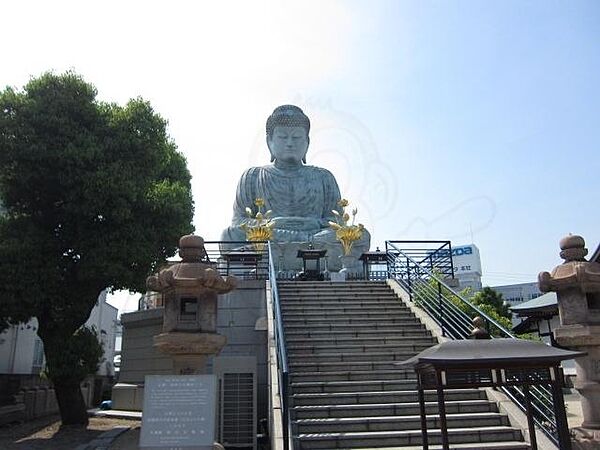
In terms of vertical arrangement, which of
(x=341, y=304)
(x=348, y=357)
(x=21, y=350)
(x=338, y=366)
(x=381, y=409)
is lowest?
(x=381, y=409)

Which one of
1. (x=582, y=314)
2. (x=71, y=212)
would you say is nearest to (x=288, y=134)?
(x=71, y=212)

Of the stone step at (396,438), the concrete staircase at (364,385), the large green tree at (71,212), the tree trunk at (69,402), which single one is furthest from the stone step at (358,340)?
the tree trunk at (69,402)

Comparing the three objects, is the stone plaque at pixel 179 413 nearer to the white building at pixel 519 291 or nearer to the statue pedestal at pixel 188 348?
the statue pedestal at pixel 188 348

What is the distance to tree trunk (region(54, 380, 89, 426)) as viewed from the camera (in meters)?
11.1

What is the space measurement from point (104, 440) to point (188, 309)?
13.7ft

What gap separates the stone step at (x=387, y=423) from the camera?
7.43 meters

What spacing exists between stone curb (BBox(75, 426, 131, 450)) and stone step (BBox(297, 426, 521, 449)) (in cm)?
378

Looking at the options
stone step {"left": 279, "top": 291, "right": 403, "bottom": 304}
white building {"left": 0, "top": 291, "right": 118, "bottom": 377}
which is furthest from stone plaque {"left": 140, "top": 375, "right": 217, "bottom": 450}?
white building {"left": 0, "top": 291, "right": 118, "bottom": 377}

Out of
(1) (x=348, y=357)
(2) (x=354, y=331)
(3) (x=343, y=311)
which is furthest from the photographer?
(3) (x=343, y=311)

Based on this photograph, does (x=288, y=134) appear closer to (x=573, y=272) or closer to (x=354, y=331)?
(x=354, y=331)

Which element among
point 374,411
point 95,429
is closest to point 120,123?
point 95,429

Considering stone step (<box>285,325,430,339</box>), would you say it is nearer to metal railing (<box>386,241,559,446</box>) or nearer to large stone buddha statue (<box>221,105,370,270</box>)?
metal railing (<box>386,241,559,446</box>)

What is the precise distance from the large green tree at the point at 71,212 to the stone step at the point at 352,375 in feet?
14.3

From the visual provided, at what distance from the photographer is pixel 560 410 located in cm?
559
